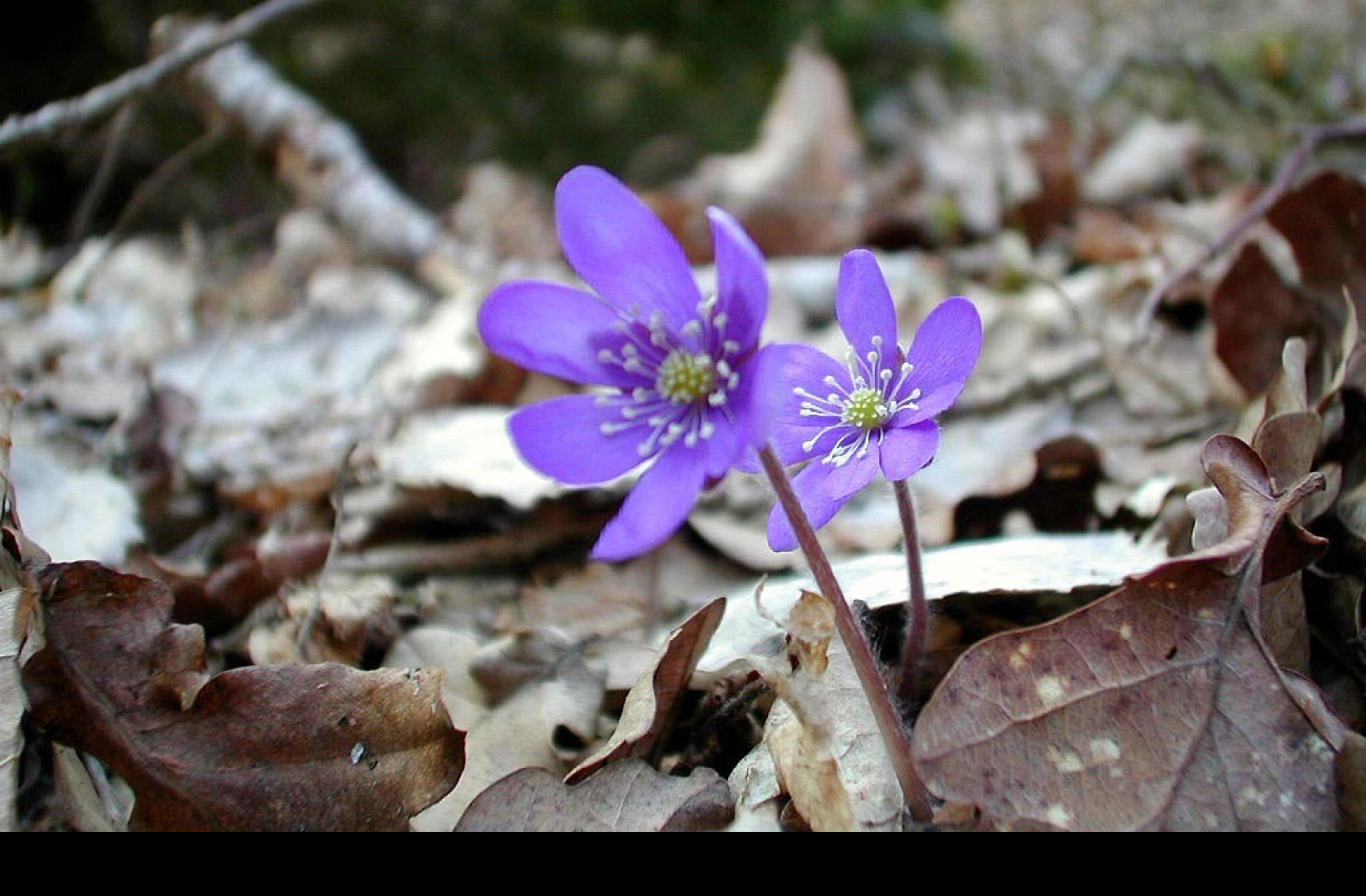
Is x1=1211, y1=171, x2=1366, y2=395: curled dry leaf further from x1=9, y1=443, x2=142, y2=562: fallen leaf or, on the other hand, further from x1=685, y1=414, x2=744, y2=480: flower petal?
x1=9, y1=443, x2=142, y2=562: fallen leaf

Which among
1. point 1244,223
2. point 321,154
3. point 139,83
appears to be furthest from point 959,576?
point 321,154

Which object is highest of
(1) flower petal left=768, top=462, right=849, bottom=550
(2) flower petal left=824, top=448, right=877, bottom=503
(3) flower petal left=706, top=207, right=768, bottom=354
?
(3) flower petal left=706, top=207, right=768, bottom=354

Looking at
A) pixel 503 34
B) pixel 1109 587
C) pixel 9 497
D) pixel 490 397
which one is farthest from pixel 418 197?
pixel 1109 587

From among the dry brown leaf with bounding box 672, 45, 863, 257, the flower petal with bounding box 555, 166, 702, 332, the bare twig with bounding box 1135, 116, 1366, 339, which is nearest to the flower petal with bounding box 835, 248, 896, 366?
the flower petal with bounding box 555, 166, 702, 332

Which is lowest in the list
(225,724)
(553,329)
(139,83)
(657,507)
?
(225,724)

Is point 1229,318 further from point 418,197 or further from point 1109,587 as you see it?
point 418,197

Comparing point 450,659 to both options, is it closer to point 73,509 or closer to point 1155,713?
point 73,509
